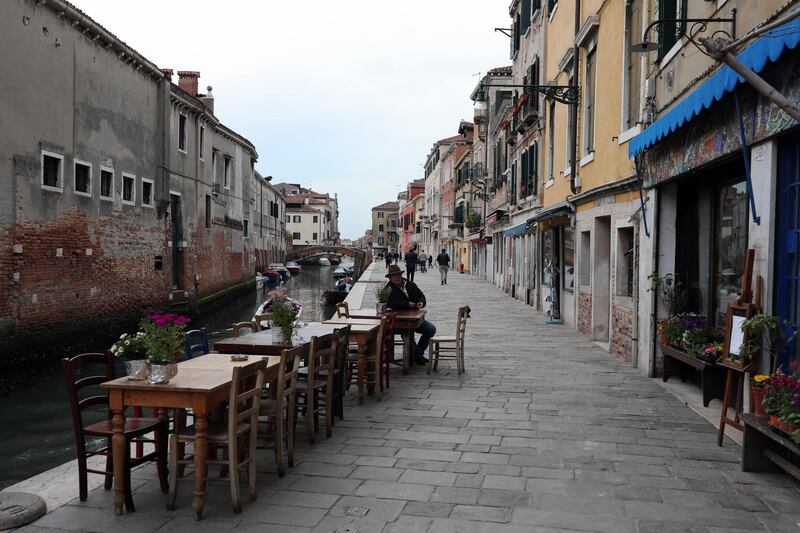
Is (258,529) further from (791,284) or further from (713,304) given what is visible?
(713,304)

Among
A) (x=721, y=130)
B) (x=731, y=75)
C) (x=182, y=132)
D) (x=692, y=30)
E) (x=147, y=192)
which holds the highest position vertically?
(x=182, y=132)

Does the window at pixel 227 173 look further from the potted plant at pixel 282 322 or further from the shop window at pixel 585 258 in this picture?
the potted plant at pixel 282 322

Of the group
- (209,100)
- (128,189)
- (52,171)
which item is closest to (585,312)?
(52,171)

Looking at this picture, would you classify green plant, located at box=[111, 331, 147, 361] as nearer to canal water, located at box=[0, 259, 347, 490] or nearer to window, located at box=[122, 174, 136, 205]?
canal water, located at box=[0, 259, 347, 490]

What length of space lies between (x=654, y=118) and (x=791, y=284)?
4138 mm

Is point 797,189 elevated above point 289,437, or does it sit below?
above

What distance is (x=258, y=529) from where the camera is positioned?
12.5ft

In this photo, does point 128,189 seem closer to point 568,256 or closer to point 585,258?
point 568,256

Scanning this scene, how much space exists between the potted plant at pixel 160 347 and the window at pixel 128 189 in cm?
1718

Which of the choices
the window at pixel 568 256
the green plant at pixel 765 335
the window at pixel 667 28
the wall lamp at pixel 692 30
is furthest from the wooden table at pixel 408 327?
the window at pixel 568 256

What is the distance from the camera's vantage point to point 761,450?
4.74 m

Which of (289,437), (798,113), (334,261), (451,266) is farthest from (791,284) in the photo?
(334,261)

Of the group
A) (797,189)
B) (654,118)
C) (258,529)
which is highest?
(654,118)

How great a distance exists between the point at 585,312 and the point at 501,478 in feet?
28.5
